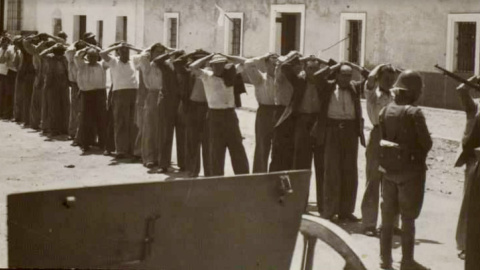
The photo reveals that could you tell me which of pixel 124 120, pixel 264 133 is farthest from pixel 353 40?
pixel 264 133

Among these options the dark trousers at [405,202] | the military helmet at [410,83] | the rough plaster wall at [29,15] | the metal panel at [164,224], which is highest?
the rough plaster wall at [29,15]

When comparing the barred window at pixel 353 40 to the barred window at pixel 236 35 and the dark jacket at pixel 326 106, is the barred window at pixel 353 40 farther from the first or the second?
the dark jacket at pixel 326 106

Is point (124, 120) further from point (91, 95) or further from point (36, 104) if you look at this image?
point (36, 104)

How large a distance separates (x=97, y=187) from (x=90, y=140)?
1382 cm

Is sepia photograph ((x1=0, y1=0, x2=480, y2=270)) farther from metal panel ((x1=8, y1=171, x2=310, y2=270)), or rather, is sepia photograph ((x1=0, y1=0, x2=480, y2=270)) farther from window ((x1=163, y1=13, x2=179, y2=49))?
window ((x1=163, y1=13, x2=179, y2=49))

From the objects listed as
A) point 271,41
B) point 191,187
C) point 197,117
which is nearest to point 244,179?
point 191,187

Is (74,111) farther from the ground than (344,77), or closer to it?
closer to it

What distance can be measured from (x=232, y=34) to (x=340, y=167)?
67.8ft

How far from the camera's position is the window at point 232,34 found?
1222 inches

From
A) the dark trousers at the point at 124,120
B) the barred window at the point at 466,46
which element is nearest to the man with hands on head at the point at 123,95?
the dark trousers at the point at 124,120

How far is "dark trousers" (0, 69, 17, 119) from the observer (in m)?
22.2

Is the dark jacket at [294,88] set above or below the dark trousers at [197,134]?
above

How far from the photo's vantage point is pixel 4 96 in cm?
2259

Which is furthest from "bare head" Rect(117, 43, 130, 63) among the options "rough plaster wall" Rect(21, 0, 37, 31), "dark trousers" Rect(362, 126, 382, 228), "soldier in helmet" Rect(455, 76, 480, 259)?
"rough plaster wall" Rect(21, 0, 37, 31)
